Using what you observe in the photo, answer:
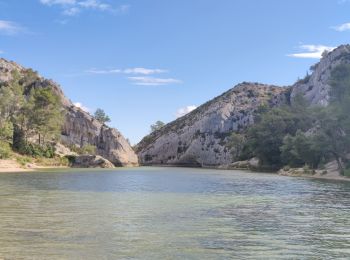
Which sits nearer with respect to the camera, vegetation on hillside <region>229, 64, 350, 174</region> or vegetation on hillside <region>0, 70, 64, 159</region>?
vegetation on hillside <region>229, 64, 350, 174</region>

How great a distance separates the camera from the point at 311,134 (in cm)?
13450

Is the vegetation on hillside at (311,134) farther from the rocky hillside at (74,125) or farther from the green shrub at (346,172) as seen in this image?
the rocky hillside at (74,125)

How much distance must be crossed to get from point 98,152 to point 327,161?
345 ft

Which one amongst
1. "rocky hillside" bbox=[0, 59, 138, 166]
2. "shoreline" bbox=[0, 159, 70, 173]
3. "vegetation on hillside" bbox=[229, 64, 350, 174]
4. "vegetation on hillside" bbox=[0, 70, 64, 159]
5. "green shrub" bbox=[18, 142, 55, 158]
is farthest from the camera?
"rocky hillside" bbox=[0, 59, 138, 166]

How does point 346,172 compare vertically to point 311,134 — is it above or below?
below

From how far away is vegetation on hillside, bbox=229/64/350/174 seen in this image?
104 metres

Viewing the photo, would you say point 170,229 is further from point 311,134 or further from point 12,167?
point 311,134

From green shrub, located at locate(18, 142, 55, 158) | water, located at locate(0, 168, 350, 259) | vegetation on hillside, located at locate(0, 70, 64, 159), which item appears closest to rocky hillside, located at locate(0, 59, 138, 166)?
vegetation on hillside, located at locate(0, 70, 64, 159)

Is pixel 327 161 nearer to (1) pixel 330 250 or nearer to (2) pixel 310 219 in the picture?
(2) pixel 310 219

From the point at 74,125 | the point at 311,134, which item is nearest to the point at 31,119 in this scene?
the point at 74,125

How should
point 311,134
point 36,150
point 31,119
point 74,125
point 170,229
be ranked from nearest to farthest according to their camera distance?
1. point 170,229
2. point 311,134
3. point 36,150
4. point 31,119
5. point 74,125

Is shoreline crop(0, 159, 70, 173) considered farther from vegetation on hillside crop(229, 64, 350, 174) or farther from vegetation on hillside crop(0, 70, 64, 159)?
vegetation on hillside crop(229, 64, 350, 174)

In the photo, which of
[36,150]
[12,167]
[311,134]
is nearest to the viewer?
[12,167]

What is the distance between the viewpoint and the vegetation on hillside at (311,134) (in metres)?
104
